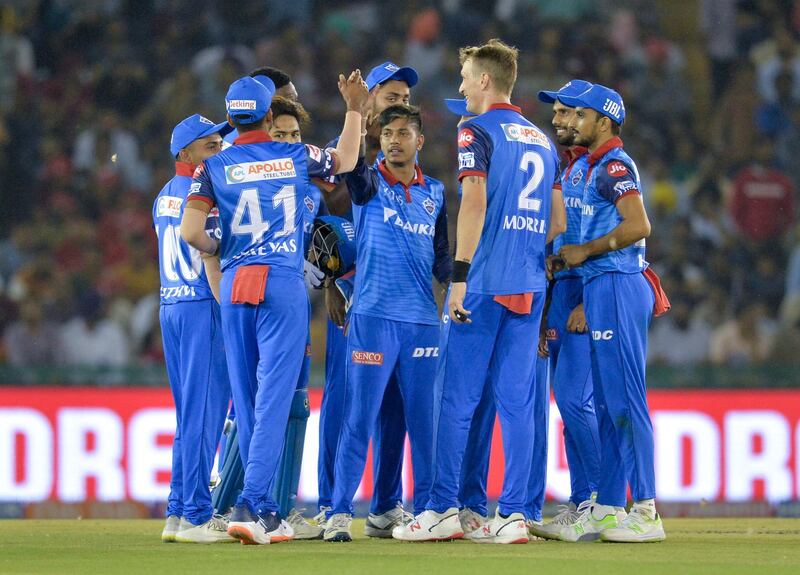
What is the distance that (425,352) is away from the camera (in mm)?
7406

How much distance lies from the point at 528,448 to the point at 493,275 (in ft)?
2.97

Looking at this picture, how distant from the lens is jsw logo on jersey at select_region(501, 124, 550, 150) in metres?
7.23

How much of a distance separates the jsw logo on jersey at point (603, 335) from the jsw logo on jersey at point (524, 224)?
606mm

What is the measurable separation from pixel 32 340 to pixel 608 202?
23.6ft

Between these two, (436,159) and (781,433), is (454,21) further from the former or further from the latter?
(781,433)

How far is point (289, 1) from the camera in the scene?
16.4 metres

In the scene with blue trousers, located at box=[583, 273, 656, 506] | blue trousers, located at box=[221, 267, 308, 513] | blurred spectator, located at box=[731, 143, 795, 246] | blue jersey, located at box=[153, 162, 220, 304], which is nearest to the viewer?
blue trousers, located at box=[221, 267, 308, 513]

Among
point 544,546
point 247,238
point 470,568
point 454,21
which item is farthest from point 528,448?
point 454,21

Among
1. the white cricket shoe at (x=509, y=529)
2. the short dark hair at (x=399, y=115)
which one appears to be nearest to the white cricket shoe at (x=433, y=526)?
the white cricket shoe at (x=509, y=529)

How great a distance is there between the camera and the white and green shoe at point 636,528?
23.5ft

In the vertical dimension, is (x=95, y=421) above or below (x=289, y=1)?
below

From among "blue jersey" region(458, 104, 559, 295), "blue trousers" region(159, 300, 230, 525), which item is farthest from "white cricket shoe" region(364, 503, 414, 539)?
"blue jersey" region(458, 104, 559, 295)

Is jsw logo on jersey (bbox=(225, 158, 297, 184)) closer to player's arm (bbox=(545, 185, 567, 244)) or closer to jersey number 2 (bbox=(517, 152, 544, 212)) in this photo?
jersey number 2 (bbox=(517, 152, 544, 212))

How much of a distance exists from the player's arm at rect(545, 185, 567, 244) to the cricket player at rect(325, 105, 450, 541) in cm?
64
